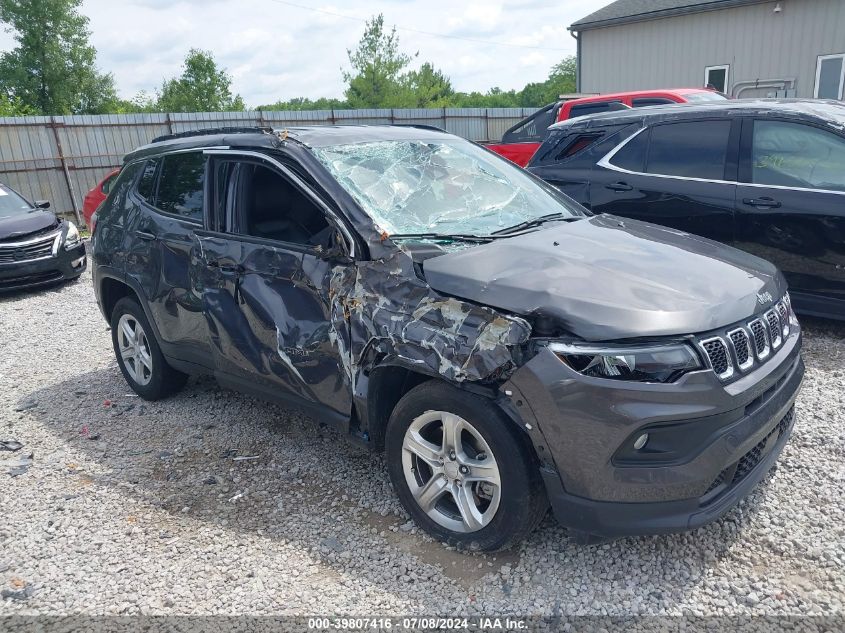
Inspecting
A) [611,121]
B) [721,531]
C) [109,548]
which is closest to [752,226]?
[611,121]

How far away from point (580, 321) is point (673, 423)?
0.50 m

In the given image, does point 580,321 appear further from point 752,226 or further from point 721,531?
point 752,226

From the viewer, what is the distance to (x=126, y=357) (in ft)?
16.5

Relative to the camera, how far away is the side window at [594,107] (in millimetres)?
9859

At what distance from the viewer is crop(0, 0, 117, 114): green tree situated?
1407 inches

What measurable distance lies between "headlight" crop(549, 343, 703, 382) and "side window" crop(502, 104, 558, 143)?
8635 mm

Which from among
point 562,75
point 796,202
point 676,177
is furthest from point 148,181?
point 562,75

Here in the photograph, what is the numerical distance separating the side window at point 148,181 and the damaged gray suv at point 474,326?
0.17 metres

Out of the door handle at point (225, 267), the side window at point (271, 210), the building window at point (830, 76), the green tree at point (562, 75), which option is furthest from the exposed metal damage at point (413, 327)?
the green tree at point (562, 75)

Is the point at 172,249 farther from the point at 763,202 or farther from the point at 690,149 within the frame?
the point at 763,202

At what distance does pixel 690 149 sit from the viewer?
5.67 metres

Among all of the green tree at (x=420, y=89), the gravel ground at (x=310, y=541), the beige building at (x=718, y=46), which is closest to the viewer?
the gravel ground at (x=310, y=541)

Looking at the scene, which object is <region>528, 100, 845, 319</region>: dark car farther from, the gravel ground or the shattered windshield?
the shattered windshield

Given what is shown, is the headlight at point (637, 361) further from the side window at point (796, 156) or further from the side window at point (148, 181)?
the side window at point (796, 156)
